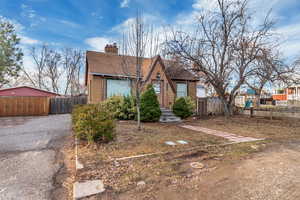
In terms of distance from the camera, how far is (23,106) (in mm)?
13711

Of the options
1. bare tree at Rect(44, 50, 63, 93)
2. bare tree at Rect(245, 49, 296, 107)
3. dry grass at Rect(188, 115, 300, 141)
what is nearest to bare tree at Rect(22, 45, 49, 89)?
bare tree at Rect(44, 50, 63, 93)

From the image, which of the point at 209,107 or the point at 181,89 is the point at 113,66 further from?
the point at 209,107

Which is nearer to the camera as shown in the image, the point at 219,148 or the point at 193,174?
the point at 193,174

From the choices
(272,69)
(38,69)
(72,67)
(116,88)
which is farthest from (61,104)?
(38,69)

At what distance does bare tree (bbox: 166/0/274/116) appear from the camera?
9.95 metres

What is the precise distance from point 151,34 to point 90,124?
14.6 feet

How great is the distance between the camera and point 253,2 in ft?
32.2

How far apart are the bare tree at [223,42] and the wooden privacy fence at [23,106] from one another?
12.3 meters

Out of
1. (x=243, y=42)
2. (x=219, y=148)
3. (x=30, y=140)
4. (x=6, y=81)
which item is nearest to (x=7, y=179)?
(x=30, y=140)

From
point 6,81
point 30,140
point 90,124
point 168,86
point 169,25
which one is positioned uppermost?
point 169,25

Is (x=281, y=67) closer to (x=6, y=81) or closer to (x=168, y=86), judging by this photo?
(x=168, y=86)

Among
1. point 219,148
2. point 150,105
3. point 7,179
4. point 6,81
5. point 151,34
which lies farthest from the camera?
point 6,81

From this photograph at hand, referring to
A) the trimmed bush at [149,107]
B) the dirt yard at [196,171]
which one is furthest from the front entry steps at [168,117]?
the dirt yard at [196,171]

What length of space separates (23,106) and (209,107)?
1614cm
